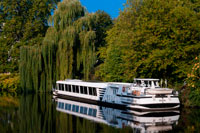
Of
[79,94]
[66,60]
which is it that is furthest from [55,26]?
[79,94]

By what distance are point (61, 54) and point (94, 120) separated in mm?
21139

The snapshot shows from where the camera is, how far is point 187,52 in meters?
30.3

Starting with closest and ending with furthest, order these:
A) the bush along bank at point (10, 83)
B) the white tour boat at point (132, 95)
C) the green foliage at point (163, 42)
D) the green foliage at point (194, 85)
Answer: the white tour boat at point (132, 95) < the green foliage at point (194, 85) < the green foliage at point (163, 42) < the bush along bank at point (10, 83)

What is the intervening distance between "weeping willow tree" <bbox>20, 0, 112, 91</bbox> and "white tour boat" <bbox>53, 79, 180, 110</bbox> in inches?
304

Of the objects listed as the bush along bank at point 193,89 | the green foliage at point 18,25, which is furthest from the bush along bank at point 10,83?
the bush along bank at point 193,89

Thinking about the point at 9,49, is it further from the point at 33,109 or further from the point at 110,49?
the point at 33,109

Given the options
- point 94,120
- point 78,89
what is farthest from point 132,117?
point 78,89

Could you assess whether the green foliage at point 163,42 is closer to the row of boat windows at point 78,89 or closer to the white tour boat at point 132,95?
the white tour boat at point 132,95

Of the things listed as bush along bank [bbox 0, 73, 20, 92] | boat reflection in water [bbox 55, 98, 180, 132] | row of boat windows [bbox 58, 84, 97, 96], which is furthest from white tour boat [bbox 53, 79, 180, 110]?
bush along bank [bbox 0, 73, 20, 92]

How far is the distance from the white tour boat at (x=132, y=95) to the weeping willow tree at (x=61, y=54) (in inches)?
304

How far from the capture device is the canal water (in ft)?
63.3

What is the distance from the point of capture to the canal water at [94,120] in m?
19.3

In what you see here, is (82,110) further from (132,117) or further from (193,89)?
(193,89)

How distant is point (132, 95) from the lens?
26.0m
